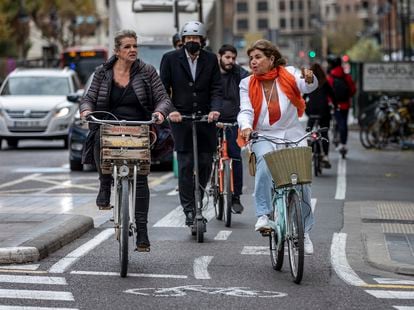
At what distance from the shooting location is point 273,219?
10.2m

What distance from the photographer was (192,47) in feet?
39.6

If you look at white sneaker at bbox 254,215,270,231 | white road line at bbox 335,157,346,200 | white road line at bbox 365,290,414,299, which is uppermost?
white sneaker at bbox 254,215,270,231

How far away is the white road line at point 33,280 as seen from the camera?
9344mm

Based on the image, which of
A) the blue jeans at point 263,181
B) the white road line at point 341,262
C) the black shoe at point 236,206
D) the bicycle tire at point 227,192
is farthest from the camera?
the black shoe at point 236,206

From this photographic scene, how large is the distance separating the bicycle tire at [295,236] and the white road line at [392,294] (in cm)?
53

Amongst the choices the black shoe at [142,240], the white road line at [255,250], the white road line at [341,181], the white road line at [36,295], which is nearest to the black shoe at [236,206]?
the white road line at [255,250]

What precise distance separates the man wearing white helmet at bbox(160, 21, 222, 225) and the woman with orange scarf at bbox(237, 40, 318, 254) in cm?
177

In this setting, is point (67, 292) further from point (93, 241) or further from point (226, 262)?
point (93, 241)

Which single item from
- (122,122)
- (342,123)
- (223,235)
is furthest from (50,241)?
(342,123)

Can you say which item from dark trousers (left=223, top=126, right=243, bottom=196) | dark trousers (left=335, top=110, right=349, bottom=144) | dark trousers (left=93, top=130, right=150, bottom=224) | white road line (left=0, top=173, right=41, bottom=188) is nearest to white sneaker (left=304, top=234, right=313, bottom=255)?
dark trousers (left=93, top=130, right=150, bottom=224)

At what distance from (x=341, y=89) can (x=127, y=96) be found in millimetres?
13391

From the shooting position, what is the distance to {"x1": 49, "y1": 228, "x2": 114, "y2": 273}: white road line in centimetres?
1009

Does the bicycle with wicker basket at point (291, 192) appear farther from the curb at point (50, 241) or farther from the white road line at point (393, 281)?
the curb at point (50, 241)

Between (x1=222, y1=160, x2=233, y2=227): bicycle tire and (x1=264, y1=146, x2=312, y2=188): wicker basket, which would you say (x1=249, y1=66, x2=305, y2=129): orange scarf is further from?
(x1=222, y1=160, x2=233, y2=227): bicycle tire
